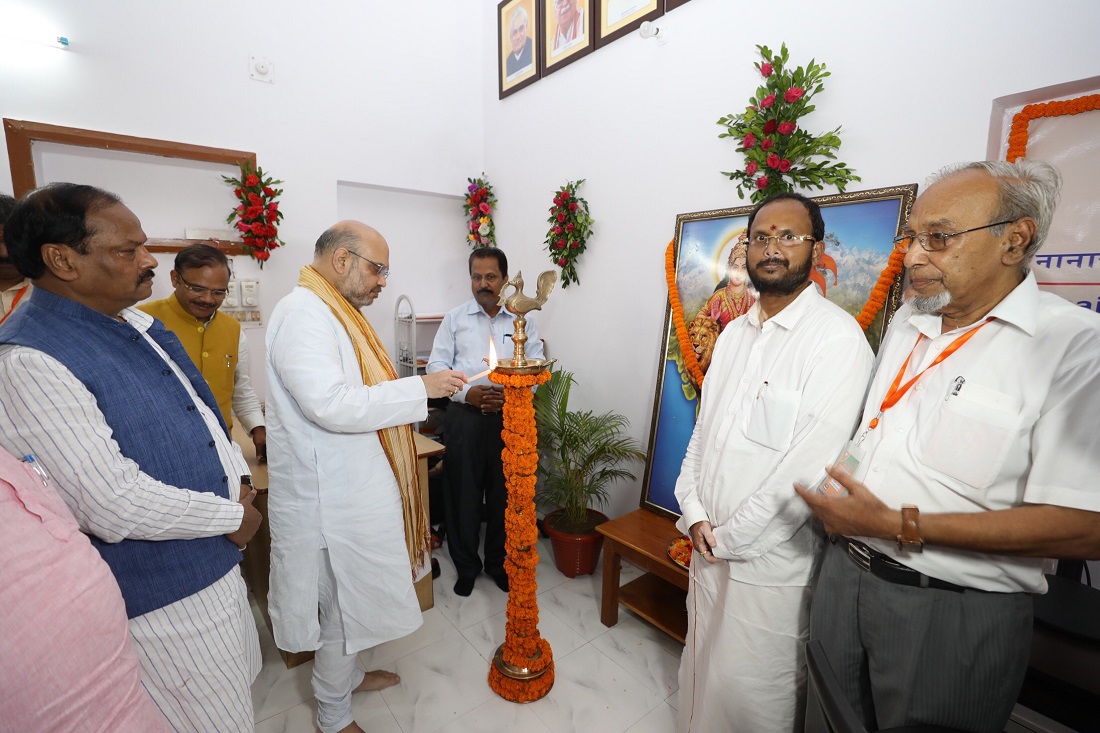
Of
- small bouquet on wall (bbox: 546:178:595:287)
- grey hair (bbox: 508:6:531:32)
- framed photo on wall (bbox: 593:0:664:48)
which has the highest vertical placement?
grey hair (bbox: 508:6:531:32)

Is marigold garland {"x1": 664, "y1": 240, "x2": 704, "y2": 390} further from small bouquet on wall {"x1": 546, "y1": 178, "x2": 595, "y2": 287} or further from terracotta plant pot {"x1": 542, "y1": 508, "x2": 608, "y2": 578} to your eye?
terracotta plant pot {"x1": 542, "y1": 508, "x2": 608, "y2": 578}

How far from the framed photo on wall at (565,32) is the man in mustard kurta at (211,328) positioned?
104 inches

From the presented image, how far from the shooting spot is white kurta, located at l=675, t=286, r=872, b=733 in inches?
55.9

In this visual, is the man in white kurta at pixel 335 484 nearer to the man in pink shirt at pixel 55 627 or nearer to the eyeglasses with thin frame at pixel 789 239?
the man in pink shirt at pixel 55 627

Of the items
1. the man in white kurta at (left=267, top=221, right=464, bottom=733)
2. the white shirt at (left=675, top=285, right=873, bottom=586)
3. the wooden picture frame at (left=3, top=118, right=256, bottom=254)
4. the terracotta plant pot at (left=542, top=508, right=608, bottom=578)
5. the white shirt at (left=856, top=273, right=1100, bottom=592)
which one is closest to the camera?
the white shirt at (left=856, top=273, right=1100, bottom=592)

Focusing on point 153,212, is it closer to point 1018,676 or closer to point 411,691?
point 411,691

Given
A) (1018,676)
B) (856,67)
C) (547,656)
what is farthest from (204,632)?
(856,67)

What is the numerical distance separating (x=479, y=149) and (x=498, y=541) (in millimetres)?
3416

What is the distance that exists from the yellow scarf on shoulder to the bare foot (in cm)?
53

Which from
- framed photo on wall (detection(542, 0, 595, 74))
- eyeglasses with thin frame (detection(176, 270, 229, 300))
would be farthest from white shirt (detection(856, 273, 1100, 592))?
framed photo on wall (detection(542, 0, 595, 74))

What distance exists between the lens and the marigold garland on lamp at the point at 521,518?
5.93 ft

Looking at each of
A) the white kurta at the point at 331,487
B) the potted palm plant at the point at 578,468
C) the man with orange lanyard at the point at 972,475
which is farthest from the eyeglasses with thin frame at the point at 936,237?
the potted palm plant at the point at 578,468

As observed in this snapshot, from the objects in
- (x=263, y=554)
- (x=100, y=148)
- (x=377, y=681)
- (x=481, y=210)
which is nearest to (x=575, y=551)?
(x=377, y=681)

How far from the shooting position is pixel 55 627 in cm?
70
